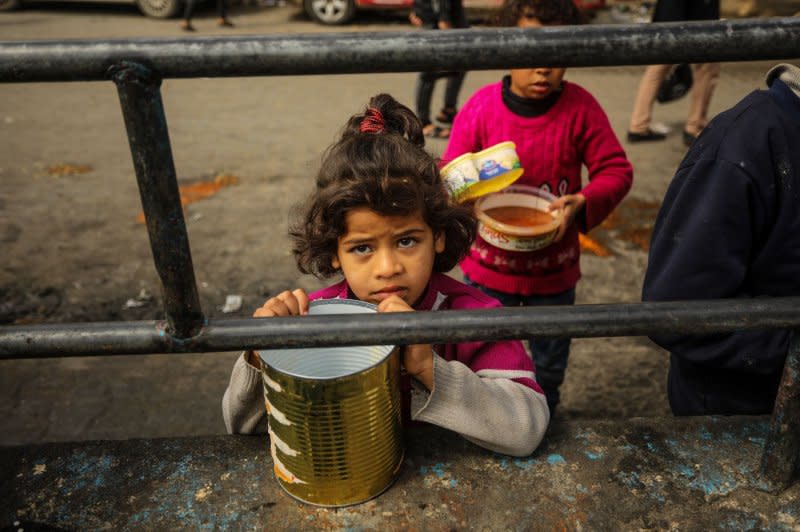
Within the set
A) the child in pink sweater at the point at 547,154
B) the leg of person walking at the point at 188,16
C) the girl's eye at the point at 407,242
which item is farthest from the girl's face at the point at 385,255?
the leg of person walking at the point at 188,16

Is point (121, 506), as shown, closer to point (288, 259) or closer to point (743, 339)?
point (743, 339)

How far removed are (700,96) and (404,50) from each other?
565 cm

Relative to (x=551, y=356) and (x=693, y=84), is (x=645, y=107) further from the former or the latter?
(x=551, y=356)

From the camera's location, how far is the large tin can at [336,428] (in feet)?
3.46

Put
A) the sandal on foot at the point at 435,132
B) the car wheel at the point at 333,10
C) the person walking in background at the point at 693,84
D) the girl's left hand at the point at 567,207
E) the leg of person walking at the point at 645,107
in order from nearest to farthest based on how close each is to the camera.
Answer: the girl's left hand at the point at 567,207
the person walking in background at the point at 693,84
the leg of person walking at the point at 645,107
the sandal on foot at the point at 435,132
the car wheel at the point at 333,10

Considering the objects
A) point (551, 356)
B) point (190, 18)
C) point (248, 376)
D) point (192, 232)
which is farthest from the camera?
point (190, 18)

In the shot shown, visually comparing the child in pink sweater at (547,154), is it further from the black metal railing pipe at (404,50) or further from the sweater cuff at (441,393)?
the black metal railing pipe at (404,50)

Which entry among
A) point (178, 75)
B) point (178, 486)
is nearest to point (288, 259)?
point (178, 486)

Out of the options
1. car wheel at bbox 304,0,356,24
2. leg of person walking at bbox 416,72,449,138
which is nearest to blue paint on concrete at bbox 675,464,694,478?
leg of person walking at bbox 416,72,449,138

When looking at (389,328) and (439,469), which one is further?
(439,469)

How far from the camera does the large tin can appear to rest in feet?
3.46

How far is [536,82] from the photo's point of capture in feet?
7.70

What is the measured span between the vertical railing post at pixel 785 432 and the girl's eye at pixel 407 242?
769 millimetres

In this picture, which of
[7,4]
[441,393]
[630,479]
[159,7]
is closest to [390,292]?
[441,393]
